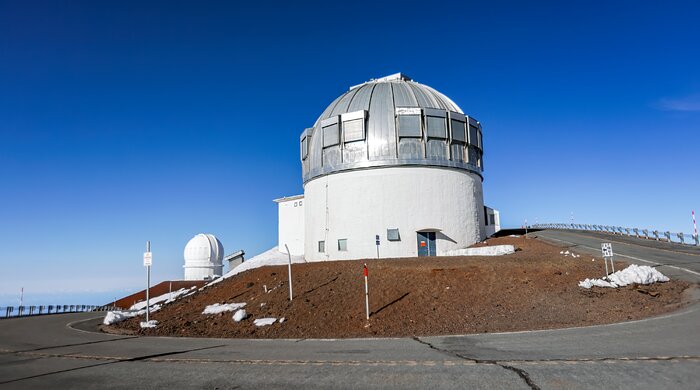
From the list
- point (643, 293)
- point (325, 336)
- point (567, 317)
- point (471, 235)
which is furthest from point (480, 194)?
point (325, 336)

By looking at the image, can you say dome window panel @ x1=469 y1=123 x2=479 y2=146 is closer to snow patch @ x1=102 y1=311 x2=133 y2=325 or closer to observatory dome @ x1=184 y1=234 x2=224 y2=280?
snow patch @ x1=102 y1=311 x2=133 y2=325

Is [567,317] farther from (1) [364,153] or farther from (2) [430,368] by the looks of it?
(1) [364,153]

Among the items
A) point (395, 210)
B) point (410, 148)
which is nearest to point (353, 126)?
point (410, 148)

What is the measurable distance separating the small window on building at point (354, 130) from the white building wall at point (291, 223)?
39.8ft

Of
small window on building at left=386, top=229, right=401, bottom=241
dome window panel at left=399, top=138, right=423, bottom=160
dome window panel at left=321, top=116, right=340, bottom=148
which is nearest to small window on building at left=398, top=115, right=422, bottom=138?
dome window panel at left=399, top=138, right=423, bottom=160

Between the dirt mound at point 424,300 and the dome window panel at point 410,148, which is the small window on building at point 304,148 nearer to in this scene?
the dome window panel at point 410,148

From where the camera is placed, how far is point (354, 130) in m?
28.2

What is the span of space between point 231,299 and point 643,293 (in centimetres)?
1632

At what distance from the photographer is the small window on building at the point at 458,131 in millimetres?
28711

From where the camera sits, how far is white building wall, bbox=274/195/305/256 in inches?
1530

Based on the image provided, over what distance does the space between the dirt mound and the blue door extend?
19.9 ft

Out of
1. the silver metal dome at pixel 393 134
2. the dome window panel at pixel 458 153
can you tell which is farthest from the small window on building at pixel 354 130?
the dome window panel at pixel 458 153

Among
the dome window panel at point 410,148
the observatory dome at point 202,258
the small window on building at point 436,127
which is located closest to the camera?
the dome window panel at point 410,148

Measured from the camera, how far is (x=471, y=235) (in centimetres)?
2883
